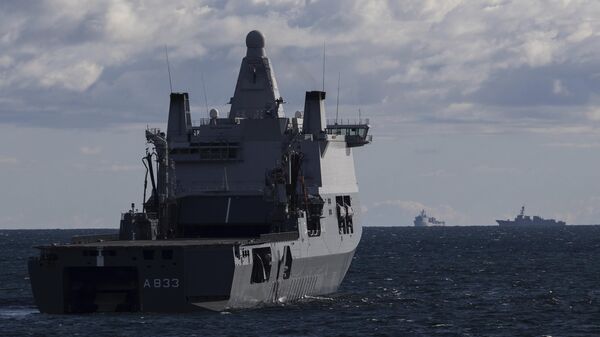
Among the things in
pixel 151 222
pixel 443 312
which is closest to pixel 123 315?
pixel 151 222

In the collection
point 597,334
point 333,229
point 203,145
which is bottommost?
point 597,334

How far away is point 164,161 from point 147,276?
34.7 feet

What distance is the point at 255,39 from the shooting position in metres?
60.6

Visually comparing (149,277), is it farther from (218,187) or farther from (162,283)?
(218,187)

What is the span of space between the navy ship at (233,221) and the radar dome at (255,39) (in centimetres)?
4

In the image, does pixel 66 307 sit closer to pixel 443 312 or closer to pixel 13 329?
pixel 13 329

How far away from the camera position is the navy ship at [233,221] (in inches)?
1738

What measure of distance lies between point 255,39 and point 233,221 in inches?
388

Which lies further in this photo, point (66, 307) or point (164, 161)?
point (164, 161)

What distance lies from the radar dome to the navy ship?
0.15 feet

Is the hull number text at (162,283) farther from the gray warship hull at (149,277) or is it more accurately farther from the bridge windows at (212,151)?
the bridge windows at (212,151)

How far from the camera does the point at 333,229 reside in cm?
5734

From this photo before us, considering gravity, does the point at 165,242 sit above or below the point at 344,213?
below

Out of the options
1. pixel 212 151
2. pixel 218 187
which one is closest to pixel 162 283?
pixel 218 187
